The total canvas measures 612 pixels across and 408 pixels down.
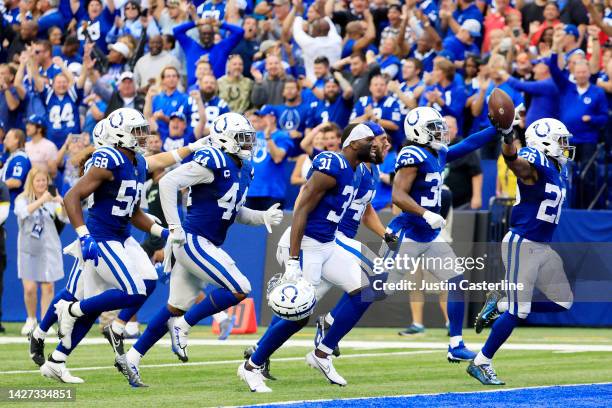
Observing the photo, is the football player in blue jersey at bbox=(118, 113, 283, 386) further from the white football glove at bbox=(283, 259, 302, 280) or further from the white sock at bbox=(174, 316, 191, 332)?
the white football glove at bbox=(283, 259, 302, 280)

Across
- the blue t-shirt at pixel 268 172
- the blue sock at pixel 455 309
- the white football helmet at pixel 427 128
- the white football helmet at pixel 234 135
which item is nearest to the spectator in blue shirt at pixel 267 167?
the blue t-shirt at pixel 268 172

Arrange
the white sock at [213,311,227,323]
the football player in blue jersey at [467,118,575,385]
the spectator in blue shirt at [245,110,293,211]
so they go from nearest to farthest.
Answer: the football player in blue jersey at [467,118,575,385] → the white sock at [213,311,227,323] → the spectator in blue shirt at [245,110,293,211]

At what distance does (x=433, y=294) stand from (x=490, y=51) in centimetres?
411

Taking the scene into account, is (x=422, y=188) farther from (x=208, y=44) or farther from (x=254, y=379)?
(x=208, y=44)

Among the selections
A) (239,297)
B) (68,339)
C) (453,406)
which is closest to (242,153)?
(239,297)

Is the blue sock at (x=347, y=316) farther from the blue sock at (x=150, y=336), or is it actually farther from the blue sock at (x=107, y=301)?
the blue sock at (x=107, y=301)

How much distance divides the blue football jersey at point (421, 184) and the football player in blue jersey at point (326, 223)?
1003mm

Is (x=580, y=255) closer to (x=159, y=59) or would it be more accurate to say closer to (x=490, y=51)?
(x=490, y=51)

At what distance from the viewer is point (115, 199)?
932cm

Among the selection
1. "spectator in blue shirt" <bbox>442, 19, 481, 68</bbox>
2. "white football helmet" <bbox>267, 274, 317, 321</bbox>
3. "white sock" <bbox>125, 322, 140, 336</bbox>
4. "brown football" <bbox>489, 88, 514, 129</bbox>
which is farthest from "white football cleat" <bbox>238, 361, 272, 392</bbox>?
"spectator in blue shirt" <bbox>442, 19, 481, 68</bbox>

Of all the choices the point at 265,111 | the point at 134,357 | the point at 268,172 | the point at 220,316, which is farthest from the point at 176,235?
the point at 265,111

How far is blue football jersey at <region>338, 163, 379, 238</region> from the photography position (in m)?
9.81

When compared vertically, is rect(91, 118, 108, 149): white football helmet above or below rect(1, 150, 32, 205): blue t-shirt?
above

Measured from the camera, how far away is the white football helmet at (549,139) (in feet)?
31.3
